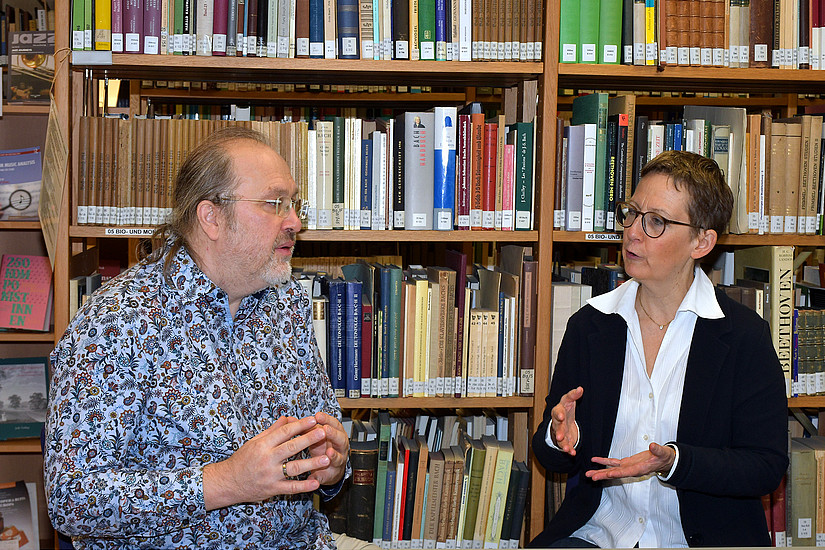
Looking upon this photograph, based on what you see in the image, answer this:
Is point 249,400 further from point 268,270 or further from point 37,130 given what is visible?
point 37,130

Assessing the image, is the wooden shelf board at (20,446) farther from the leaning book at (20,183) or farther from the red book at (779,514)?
the red book at (779,514)

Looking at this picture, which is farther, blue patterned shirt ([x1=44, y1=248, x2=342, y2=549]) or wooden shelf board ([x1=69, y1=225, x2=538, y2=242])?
wooden shelf board ([x1=69, y1=225, x2=538, y2=242])

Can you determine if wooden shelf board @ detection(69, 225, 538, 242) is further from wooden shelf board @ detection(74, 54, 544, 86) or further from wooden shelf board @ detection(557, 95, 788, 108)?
wooden shelf board @ detection(557, 95, 788, 108)

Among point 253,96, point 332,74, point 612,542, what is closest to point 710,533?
point 612,542

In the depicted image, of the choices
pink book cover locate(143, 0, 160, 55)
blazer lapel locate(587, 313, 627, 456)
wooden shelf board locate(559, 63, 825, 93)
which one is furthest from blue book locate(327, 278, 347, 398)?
wooden shelf board locate(559, 63, 825, 93)

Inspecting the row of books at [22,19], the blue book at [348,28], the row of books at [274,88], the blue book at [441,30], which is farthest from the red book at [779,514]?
the row of books at [22,19]

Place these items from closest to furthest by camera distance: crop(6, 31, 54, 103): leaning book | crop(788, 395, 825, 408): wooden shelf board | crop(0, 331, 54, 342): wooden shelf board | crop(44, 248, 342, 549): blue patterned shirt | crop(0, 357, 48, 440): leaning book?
crop(44, 248, 342, 549): blue patterned shirt < crop(788, 395, 825, 408): wooden shelf board < crop(0, 331, 54, 342): wooden shelf board < crop(0, 357, 48, 440): leaning book < crop(6, 31, 54, 103): leaning book

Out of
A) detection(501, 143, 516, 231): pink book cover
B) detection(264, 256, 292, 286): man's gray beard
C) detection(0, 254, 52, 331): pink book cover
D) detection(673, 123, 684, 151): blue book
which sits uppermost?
detection(673, 123, 684, 151): blue book

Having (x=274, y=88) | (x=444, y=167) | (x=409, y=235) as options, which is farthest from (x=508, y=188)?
(x=274, y=88)

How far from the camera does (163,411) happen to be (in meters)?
1.65

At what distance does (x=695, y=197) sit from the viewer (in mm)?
2109

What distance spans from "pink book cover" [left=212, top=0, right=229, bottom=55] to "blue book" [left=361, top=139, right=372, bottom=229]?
54cm

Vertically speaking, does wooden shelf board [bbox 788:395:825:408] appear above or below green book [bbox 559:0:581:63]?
below

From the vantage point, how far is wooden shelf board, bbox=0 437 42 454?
8.91ft
